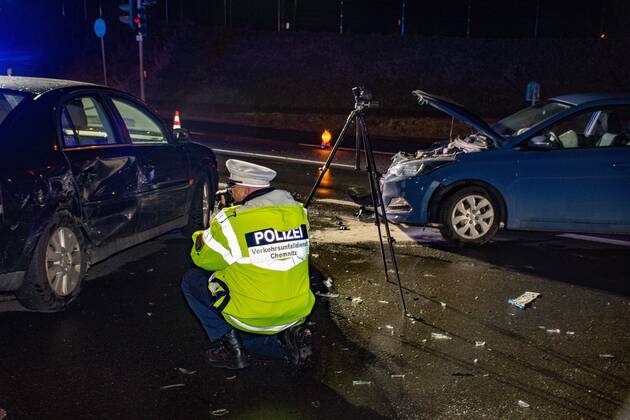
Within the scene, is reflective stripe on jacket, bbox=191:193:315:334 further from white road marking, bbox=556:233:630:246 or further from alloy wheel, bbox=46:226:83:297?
white road marking, bbox=556:233:630:246

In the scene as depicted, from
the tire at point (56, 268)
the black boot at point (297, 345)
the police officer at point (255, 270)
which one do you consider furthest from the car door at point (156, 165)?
the black boot at point (297, 345)

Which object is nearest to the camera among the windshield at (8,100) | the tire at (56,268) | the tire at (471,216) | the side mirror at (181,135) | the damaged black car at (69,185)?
the damaged black car at (69,185)

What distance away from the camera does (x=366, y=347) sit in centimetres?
509

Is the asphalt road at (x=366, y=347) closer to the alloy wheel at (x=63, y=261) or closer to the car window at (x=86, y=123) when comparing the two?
the alloy wheel at (x=63, y=261)

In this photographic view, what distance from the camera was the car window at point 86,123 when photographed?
19.1 feet

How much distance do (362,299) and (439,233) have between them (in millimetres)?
2751

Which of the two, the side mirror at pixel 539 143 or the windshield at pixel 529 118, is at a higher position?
the windshield at pixel 529 118

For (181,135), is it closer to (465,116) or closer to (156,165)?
(156,165)

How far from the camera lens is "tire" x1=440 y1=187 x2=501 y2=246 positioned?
7992mm

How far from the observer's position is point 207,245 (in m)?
4.34

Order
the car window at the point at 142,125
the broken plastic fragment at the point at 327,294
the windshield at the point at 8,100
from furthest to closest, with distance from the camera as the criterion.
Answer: the car window at the point at 142,125
the broken plastic fragment at the point at 327,294
the windshield at the point at 8,100

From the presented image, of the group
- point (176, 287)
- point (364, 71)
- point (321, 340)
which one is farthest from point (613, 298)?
point (364, 71)

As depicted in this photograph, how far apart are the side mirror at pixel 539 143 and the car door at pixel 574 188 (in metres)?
0.02

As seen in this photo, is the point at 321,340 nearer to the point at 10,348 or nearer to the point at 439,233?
the point at 10,348
